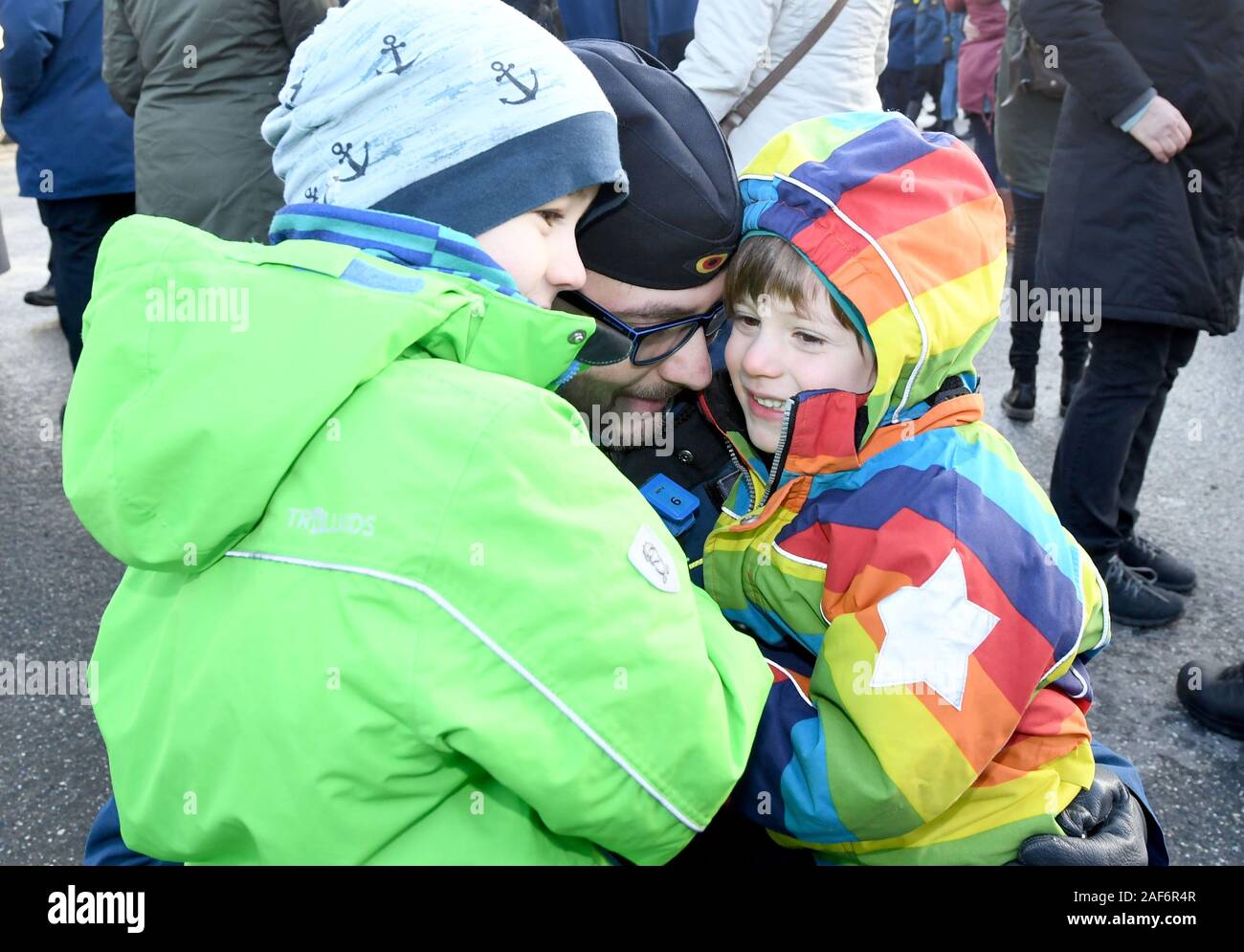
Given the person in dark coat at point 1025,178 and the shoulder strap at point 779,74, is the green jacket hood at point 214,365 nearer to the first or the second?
the shoulder strap at point 779,74

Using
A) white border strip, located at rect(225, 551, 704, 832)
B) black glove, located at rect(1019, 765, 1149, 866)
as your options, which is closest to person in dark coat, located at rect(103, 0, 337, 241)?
white border strip, located at rect(225, 551, 704, 832)

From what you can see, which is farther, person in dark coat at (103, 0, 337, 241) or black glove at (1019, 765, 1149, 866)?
person in dark coat at (103, 0, 337, 241)

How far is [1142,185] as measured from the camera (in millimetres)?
2941

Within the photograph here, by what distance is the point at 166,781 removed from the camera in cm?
105

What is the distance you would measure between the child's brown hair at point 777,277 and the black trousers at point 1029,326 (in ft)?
9.69

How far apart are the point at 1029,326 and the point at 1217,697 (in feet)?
6.83

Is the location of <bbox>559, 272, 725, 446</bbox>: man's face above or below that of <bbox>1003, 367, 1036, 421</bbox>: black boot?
above

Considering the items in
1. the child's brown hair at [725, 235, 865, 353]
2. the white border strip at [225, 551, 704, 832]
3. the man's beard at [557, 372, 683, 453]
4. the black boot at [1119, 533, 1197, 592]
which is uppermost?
the white border strip at [225, 551, 704, 832]

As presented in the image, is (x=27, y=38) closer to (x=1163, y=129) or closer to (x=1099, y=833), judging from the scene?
(x=1163, y=129)

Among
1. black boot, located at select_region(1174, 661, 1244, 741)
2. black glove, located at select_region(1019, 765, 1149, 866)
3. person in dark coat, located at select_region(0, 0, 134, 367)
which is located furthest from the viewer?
person in dark coat, located at select_region(0, 0, 134, 367)

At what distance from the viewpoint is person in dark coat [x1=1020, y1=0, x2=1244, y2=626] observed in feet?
9.43

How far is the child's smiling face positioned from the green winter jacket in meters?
0.69

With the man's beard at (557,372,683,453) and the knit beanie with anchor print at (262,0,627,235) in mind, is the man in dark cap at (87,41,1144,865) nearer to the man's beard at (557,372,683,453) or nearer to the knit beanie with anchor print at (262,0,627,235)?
the man's beard at (557,372,683,453)
